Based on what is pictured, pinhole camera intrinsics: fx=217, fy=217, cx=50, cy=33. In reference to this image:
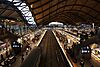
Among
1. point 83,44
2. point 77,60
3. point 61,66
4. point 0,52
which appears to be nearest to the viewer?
point 83,44

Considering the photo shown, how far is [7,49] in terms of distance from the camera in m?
40.9

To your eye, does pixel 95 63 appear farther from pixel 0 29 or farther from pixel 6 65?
pixel 0 29

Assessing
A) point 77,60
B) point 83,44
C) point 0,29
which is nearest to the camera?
point 0,29

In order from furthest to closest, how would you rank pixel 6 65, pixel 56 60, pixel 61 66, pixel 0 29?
1. pixel 56 60
2. pixel 61 66
3. pixel 6 65
4. pixel 0 29

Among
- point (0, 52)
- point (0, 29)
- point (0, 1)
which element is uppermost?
point (0, 1)

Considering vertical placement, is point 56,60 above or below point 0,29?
below

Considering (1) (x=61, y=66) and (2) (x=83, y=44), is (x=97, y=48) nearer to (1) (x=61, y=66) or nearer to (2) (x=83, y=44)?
(1) (x=61, y=66)

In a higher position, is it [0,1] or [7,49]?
[0,1]

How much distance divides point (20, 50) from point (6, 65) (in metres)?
11.3

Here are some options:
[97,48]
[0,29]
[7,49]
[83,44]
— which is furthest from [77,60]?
[7,49]

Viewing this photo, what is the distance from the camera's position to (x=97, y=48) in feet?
124

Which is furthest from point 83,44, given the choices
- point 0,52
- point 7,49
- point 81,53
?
point 7,49

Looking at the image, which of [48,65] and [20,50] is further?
[20,50]

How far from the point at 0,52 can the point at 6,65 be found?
345 inches
